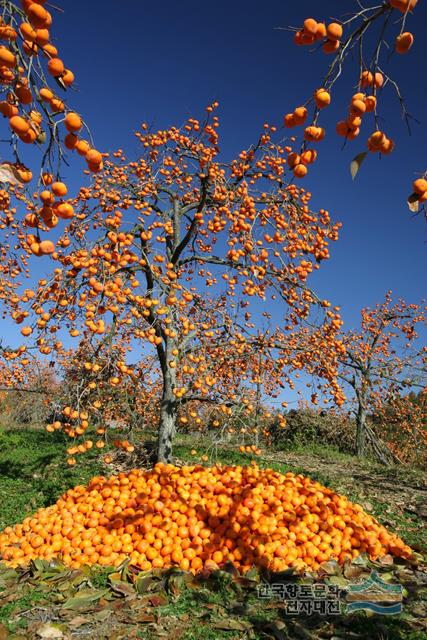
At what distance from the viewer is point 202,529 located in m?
4.64

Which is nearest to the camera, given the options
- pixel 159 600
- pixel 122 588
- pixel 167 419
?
pixel 159 600

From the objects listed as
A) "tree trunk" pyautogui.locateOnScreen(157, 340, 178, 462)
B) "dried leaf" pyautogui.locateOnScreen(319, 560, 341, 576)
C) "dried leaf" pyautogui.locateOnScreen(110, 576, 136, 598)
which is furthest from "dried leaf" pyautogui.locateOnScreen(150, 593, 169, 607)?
"tree trunk" pyautogui.locateOnScreen(157, 340, 178, 462)

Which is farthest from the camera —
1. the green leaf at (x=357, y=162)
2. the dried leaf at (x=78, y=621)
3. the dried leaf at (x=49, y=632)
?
the dried leaf at (x=78, y=621)

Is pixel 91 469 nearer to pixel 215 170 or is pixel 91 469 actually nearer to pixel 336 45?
pixel 215 170

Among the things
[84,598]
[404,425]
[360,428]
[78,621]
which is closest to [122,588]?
[84,598]

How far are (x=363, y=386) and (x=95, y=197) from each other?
968 centimetres

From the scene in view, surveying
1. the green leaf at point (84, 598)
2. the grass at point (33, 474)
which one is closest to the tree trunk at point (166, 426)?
the grass at point (33, 474)

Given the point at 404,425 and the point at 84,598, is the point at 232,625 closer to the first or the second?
the point at 84,598

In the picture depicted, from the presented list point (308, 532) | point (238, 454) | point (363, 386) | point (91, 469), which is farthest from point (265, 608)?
point (363, 386)

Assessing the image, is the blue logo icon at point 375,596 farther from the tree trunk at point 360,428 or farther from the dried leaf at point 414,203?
the tree trunk at point 360,428

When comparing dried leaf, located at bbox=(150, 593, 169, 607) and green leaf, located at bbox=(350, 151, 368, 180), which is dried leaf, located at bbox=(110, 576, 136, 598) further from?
green leaf, located at bbox=(350, 151, 368, 180)

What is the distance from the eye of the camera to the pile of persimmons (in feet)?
14.3

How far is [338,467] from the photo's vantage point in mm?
9930

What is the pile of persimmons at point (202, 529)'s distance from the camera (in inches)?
172
